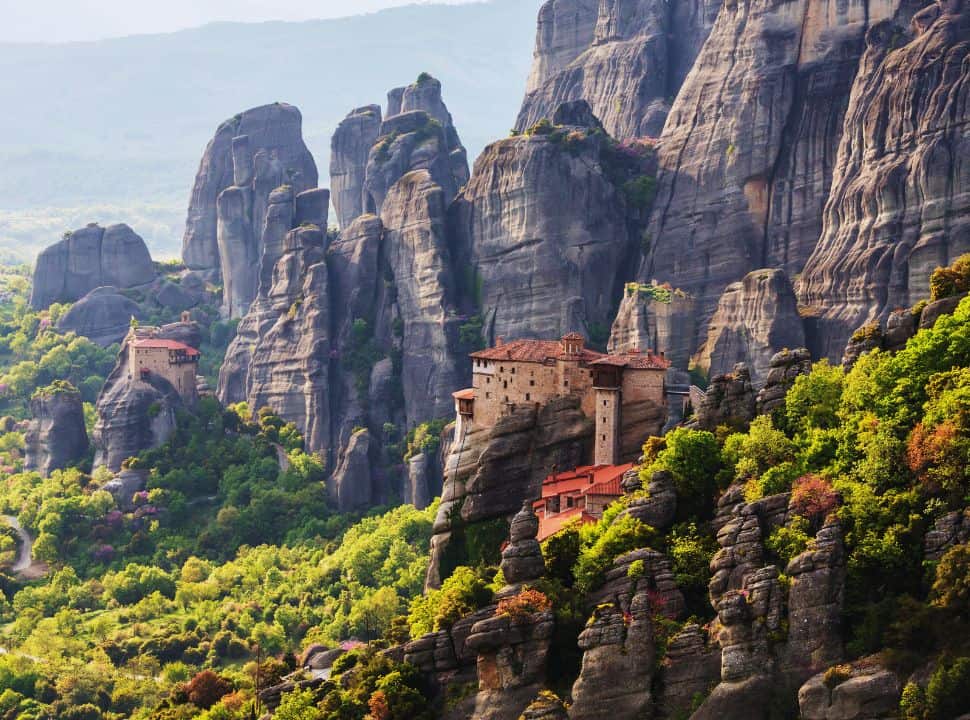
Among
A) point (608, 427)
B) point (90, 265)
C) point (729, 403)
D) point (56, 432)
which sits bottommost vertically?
point (608, 427)

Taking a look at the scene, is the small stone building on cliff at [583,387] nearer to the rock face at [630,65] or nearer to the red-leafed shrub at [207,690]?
the red-leafed shrub at [207,690]

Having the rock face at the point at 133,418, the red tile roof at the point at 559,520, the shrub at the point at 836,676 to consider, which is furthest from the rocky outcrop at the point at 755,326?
the shrub at the point at 836,676

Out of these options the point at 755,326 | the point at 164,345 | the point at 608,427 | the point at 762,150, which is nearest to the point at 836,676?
the point at 608,427

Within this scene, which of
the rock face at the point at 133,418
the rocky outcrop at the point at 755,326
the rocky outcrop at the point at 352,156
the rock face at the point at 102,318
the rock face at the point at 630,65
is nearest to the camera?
the rocky outcrop at the point at 755,326

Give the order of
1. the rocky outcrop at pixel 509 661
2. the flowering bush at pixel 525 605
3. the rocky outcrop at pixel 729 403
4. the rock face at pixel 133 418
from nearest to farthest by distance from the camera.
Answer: the rocky outcrop at pixel 509 661
the flowering bush at pixel 525 605
the rocky outcrop at pixel 729 403
the rock face at pixel 133 418

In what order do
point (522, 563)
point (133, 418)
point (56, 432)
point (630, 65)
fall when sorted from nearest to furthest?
1. point (522, 563)
2. point (133, 418)
3. point (56, 432)
4. point (630, 65)

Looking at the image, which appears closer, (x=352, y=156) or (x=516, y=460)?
(x=516, y=460)

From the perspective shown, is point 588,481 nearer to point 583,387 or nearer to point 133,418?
point 583,387
